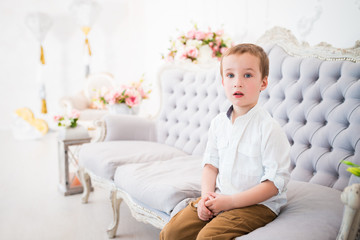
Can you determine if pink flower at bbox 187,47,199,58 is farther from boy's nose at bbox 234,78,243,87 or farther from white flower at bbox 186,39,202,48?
boy's nose at bbox 234,78,243,87

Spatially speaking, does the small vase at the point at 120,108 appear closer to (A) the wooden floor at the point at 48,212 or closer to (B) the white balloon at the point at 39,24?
(A) the wooden floor at the point at 48,212

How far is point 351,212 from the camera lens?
0.85m

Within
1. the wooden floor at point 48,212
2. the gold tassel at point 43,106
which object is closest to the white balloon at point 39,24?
the gold tassel at point 43,106

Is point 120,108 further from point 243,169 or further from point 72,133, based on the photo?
point 243,169

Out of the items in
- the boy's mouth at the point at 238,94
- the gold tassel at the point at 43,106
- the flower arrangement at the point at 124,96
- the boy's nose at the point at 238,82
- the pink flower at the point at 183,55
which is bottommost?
the gold tassel at the point at 43,106

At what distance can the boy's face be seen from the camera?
1158 mm

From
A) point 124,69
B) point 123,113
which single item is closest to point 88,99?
point 124,69

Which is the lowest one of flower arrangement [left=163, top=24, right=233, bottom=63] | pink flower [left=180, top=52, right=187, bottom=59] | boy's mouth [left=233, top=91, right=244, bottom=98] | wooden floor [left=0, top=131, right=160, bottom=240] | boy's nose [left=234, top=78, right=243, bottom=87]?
wooden floor [left=0, top=131, right=160, bottom=240]

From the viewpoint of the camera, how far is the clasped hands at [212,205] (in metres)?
1.12

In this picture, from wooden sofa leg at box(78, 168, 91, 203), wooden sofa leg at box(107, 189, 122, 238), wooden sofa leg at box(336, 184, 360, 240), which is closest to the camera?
wooden sofa leg at box(336, 184, 360, 240)

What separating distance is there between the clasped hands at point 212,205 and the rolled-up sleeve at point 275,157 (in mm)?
155

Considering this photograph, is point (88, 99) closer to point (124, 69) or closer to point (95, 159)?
point (124, 69)

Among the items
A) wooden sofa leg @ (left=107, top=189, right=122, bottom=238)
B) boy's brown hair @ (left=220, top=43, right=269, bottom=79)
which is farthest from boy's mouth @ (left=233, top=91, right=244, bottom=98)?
wooden sofa leg @ (left=107, top=189, right=122, bottom=238)

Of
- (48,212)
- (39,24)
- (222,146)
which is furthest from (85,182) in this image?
(39,24)
